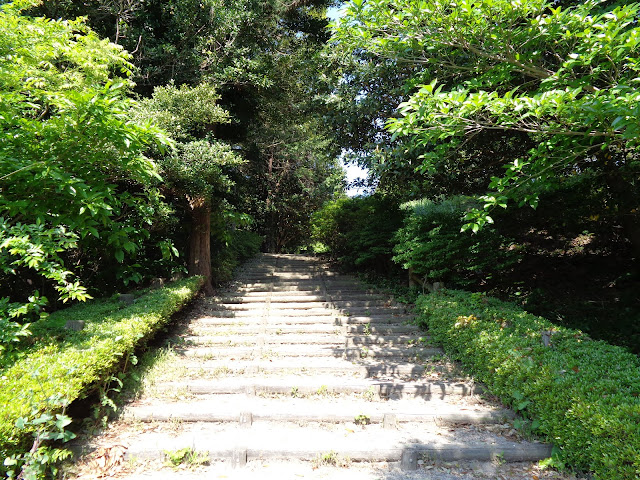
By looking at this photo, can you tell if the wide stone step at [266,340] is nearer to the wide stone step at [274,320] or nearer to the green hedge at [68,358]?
the wide stone step at [274,320]

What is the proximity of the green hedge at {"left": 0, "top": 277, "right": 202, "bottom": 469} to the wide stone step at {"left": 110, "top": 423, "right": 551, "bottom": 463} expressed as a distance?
871 mm

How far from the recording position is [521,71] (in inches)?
177

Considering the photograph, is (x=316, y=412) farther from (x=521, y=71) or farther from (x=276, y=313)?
(x=521, y=71)

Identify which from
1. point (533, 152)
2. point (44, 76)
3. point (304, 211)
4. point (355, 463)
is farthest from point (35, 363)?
point (304, 211)

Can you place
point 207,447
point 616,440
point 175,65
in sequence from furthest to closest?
point 175,65, point 207,447, point 616,440

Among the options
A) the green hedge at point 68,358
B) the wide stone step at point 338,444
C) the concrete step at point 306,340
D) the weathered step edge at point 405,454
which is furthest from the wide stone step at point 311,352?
the weathered step edge at point 405,454

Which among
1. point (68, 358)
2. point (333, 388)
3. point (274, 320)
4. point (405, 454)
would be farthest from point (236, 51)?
point (405, 454)

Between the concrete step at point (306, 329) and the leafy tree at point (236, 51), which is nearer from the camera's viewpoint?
the concrete step at point (306, 329)

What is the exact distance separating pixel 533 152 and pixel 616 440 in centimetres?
291

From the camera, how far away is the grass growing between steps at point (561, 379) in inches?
109

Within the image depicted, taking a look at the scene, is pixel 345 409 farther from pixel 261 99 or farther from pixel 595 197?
pixel 261 99

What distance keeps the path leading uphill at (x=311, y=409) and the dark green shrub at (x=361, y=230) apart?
2.55 meters

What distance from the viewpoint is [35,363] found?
3215 millimetres

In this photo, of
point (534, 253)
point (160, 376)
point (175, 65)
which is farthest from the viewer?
point (175, 65)
